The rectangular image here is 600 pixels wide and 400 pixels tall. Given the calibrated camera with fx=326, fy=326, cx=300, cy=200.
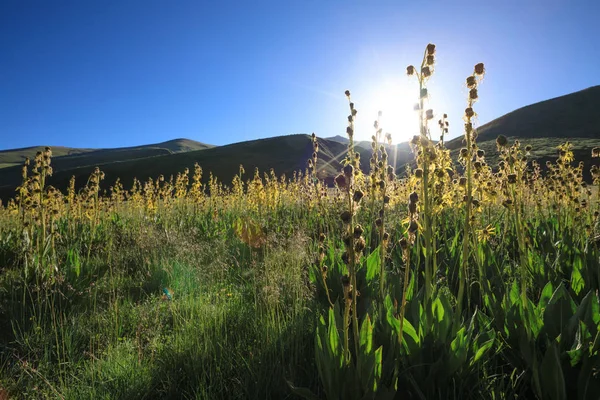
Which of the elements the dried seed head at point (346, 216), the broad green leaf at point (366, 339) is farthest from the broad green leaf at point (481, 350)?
the dried seed head at point (346, 216)

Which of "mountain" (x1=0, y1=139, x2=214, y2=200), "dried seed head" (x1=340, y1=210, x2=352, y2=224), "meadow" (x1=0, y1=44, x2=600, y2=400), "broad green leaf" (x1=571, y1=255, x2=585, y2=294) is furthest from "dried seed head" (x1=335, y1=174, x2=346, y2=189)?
"mountain" (x1=0, y1=139, x2=214, y2=200)

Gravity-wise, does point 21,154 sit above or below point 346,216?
above

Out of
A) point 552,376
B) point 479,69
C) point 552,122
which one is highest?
point 552,122

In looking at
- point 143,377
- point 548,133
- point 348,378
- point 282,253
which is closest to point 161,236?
point 282,253

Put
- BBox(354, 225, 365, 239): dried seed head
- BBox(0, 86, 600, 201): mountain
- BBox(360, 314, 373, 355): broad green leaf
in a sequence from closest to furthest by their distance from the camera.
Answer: BBox(354, 225, 365, 239): dried seed head < BBox(360, 314, 373, 355): broad green leaf < BBox(0, 86, 600, 201): mountain

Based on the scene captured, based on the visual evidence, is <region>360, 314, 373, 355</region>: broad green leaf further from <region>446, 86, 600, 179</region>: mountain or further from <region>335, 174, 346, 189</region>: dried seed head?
<region>446, 86, 600, 179</region>: mountain

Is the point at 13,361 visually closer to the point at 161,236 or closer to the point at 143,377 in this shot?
the point at 143,377

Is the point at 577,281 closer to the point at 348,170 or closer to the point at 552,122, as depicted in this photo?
the point at 348,170

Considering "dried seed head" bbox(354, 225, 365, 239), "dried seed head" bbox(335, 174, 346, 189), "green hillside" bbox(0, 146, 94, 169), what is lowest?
"dried seed head" bbox(354, 225, 365, 239)

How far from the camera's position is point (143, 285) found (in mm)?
4320

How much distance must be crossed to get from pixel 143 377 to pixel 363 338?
62.8 inches

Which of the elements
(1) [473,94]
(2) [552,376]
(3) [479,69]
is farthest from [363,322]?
(3) [479,69]

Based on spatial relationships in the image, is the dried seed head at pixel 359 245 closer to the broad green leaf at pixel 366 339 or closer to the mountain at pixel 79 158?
the broad green leaf at pixel 366 339

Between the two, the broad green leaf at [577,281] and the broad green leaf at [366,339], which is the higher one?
the broad green leaf at [366,339]
